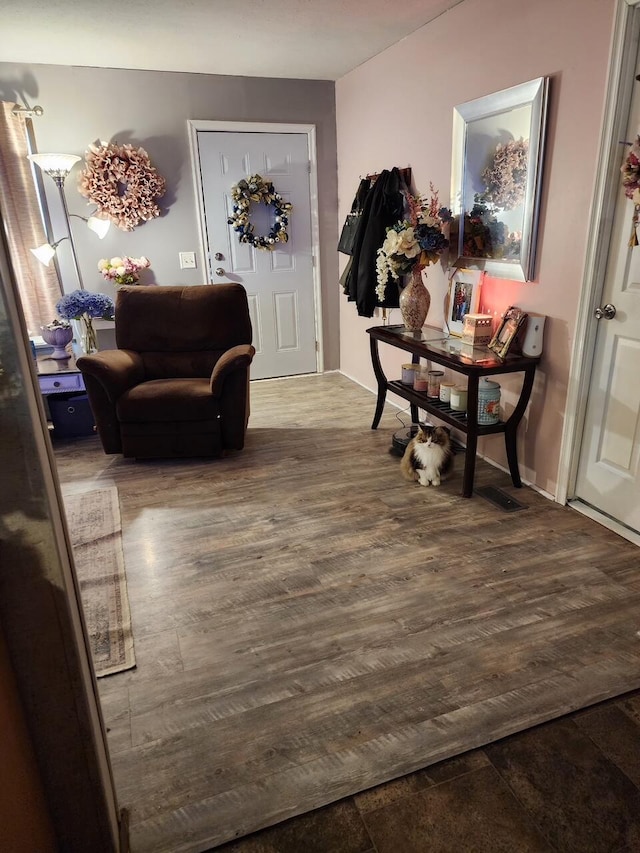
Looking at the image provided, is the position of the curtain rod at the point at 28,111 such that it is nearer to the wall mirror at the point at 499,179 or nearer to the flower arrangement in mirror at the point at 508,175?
the wall mirror at the point at 499,179

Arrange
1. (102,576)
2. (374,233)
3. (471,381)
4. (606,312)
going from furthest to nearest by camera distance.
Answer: (374,233) → (471,381) → (606,312) → (102,576)

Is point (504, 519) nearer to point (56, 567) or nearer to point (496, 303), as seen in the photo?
point (496, 303)

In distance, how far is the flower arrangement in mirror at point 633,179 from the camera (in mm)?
2148

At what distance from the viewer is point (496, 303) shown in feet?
10.2

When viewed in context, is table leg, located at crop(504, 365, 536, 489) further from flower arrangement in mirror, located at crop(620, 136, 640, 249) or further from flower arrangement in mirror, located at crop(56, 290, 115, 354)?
flower arrangement in mirror, located at crop(56, 290, 115, 354)

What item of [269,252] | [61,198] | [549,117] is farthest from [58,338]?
[549,117]

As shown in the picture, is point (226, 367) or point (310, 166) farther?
point (310, 166)

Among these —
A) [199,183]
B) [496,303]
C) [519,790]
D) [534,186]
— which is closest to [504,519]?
[496,303]

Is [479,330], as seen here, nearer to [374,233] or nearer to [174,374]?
[374,233]

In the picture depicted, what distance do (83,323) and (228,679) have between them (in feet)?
9.66

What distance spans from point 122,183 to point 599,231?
134 inches

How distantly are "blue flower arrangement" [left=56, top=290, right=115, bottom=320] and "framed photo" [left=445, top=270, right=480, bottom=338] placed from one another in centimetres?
229

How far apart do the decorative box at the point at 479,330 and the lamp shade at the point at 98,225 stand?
2.87m

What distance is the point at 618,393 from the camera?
98.5 inches
